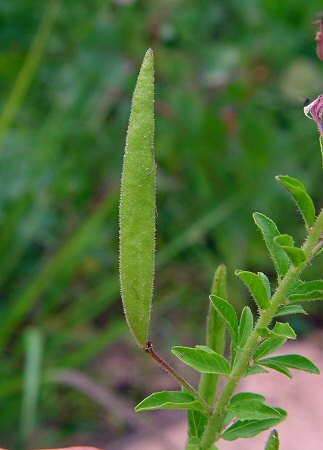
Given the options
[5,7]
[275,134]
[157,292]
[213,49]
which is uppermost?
[5,7]

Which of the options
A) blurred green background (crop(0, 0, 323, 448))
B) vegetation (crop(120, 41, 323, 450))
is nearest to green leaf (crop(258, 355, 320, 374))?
vegetation (crop(120, 41, 323, 450))

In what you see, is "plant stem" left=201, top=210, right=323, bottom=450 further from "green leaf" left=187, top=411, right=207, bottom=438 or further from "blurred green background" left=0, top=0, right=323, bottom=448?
"blurred green background" left=0, top=0, right=323, bottom=448

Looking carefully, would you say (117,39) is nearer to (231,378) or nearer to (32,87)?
(32,87)

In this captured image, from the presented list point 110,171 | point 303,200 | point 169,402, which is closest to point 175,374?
point 169,402

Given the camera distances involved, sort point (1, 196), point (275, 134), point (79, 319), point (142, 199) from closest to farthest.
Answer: point (142, 199) < point (1, 196) < point (79, 319) < point (275, 134)

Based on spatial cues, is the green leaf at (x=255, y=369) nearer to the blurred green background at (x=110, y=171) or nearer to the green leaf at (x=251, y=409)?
the green leaf at (x=251, y=409)

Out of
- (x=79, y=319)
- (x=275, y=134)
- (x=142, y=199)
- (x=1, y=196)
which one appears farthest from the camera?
(x=275, y=134)

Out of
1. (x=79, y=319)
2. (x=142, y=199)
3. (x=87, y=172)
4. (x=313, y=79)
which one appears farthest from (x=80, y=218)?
(x=142, y=199)
